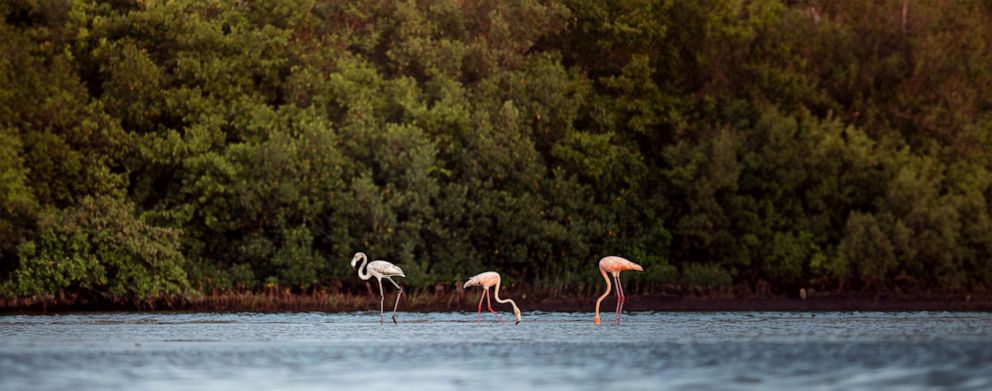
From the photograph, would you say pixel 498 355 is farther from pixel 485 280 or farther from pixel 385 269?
pixel 385 269

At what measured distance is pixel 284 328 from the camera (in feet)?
120

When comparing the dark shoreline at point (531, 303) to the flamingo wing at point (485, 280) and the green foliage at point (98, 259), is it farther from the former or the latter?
the flamingo wing at point (485, 280)

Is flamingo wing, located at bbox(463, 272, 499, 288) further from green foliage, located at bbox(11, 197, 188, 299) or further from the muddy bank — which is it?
green foliage, located at bbox(11, 197, 188, 299)

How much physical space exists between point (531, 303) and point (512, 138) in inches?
270

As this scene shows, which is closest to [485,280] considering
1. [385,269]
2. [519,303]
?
[385,269]

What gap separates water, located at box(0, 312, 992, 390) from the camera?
20688mm

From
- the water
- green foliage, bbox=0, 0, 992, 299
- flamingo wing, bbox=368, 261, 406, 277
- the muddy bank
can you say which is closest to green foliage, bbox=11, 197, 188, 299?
green foliage, bbox=0, 0, 992, 299

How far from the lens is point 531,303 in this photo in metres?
56.0

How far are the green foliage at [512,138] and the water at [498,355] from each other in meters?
17.8

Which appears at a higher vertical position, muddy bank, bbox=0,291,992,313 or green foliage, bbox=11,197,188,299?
green foliage, bbox=11,197,188,299

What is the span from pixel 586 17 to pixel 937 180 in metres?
14.0

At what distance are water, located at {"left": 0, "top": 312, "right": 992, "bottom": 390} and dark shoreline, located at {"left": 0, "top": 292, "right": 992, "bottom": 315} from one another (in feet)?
41.4

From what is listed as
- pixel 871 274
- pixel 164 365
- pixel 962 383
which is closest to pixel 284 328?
pixel 164 365

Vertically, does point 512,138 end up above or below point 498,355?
above
